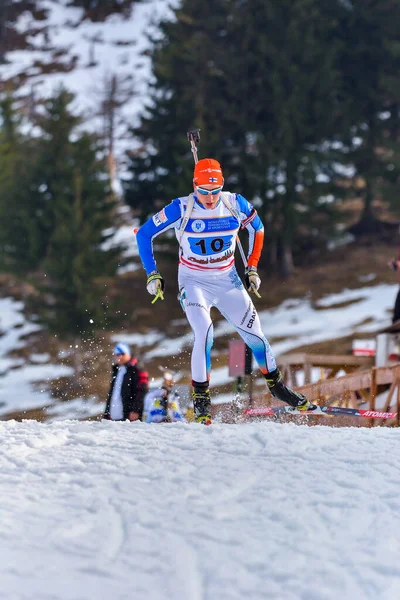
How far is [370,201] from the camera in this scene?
40.8 m

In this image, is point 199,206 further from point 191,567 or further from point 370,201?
point 370,201

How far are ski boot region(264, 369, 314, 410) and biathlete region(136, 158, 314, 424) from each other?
0.01m

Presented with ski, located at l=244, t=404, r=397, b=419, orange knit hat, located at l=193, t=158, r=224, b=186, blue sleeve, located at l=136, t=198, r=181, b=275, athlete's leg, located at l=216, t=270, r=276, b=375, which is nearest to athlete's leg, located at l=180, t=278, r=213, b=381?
athlete's leg, located at l=216, t=270, r=276, b=375

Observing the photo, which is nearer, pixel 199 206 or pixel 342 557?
pixel 342 557

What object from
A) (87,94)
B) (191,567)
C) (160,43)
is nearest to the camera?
(191,567)

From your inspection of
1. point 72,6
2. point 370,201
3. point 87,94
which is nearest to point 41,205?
point 370,201

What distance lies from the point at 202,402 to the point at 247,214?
79.0 inches

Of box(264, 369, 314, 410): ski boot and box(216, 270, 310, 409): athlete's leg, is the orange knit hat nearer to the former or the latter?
box(216, 270, 310, 409): athlete's leg

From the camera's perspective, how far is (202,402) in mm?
8156

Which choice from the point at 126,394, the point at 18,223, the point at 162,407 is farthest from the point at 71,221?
the point at 126,394

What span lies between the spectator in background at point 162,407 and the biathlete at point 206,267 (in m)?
4.54

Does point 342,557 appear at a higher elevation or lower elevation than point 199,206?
lower

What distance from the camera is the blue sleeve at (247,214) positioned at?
27.8 ft

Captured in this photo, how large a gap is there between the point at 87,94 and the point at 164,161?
23.0 meters
